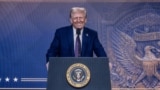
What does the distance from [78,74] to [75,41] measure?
17.2 inches

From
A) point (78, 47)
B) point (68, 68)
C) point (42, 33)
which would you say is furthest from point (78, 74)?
point (42, 33)

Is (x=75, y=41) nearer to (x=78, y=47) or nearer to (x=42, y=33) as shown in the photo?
(x=78, y=47)

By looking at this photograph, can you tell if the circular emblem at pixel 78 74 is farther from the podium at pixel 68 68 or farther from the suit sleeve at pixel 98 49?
the suit sleeve at pixel 98 49

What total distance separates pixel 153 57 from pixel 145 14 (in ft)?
2.18

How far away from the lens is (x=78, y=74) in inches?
88.7

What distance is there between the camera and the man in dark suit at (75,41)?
2580 millimetres

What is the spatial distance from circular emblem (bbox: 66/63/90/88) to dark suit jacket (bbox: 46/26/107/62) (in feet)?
1.12

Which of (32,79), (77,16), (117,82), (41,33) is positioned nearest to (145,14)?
(117,82)

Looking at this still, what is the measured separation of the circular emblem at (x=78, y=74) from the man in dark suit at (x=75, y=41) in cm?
33

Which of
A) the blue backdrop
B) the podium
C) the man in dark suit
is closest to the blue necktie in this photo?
the man in dark suit

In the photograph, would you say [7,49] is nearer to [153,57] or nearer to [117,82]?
[117,82]

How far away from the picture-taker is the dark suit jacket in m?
2.61

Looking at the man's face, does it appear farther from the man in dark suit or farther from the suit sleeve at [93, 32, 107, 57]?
the suit sleeve at [93, 32, 107, 57]

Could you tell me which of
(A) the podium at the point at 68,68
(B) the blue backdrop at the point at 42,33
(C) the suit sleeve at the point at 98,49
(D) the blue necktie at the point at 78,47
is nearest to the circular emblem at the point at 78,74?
(A) the podium at the point at 68,68
